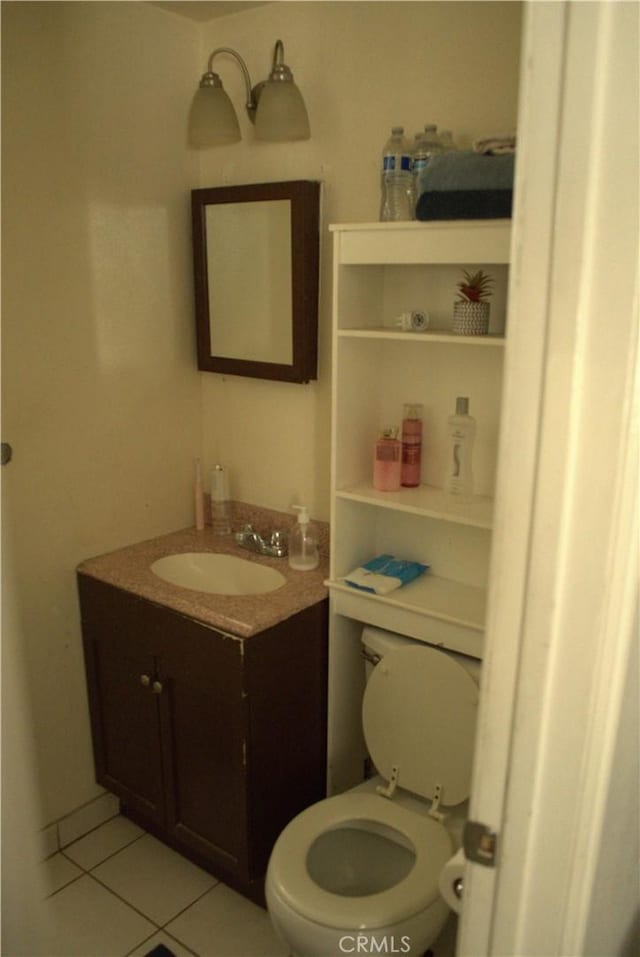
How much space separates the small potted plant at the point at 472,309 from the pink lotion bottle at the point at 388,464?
1.10 feet

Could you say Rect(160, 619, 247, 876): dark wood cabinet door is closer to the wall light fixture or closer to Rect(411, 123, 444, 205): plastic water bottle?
Rect(411, 123, 444, 205): plastic water bottle

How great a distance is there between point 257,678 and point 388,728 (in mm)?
365

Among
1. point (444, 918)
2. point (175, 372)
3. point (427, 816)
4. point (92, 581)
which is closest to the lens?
point (444, 918)

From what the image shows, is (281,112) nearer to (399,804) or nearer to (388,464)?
(388,464)

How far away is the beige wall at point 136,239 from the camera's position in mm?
1735

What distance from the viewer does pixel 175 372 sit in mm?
2250

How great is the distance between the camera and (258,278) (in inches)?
81.6

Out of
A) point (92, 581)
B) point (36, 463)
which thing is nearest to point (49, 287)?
point (36, 463)

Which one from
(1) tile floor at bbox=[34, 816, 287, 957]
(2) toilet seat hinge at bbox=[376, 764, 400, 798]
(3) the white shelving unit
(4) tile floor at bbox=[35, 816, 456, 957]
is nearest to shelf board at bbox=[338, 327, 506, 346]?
(3) the white shelving unit

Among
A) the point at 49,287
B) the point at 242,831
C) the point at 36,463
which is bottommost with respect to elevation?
the point at 242,831

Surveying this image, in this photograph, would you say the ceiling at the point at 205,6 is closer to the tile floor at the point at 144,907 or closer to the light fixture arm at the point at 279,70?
the light fixture arm at the point at 279,70

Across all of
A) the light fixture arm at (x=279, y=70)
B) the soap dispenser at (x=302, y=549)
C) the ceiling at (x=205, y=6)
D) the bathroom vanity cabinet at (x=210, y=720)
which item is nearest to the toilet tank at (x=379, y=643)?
the bathroom vanity cabinet at (x=210, y=720)

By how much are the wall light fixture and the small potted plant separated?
634 mm

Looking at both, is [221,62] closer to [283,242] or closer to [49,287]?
[283,242]
